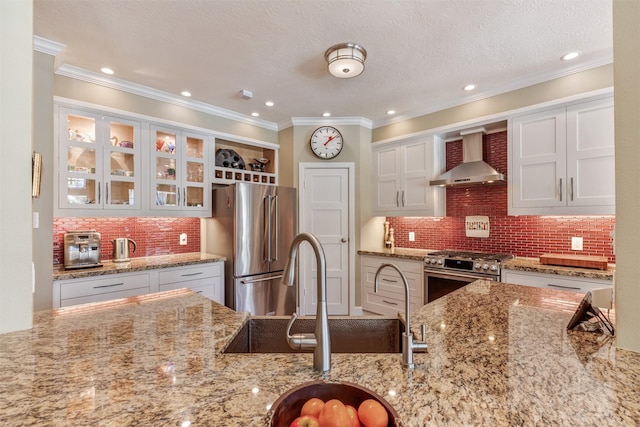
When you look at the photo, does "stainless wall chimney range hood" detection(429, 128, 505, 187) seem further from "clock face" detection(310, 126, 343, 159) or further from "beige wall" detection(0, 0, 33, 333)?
"beige wall" detection(0, 0, 33, 333)

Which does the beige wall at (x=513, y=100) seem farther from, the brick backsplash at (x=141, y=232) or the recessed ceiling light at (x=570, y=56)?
→ the brick backsplash at (x=141, y=232)

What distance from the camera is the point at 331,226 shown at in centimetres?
383

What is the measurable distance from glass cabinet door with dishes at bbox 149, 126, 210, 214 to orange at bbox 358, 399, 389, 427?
296 cm

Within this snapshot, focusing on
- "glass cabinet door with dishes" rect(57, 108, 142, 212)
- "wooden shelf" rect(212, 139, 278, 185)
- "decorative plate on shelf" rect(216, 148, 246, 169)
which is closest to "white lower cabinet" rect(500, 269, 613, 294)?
"wooden shelf" rect(212, 139, 278, 185)

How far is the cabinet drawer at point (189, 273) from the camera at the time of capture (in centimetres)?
277

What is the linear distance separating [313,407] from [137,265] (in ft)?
8.55

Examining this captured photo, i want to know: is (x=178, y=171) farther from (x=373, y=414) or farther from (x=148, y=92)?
(x=373, y=414)

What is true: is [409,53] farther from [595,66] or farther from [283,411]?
[283,411]

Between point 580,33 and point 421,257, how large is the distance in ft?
7.28

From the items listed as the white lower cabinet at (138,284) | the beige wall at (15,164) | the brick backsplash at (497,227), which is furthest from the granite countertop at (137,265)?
the brick backsplash at (497,227)

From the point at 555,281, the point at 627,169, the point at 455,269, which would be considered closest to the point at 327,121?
the point at 455,269

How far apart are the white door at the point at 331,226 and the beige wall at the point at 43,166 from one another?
241 centimetres

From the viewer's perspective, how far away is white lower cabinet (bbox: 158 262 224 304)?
279cm

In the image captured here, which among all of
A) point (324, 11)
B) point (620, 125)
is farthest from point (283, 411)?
point (324, 11)
